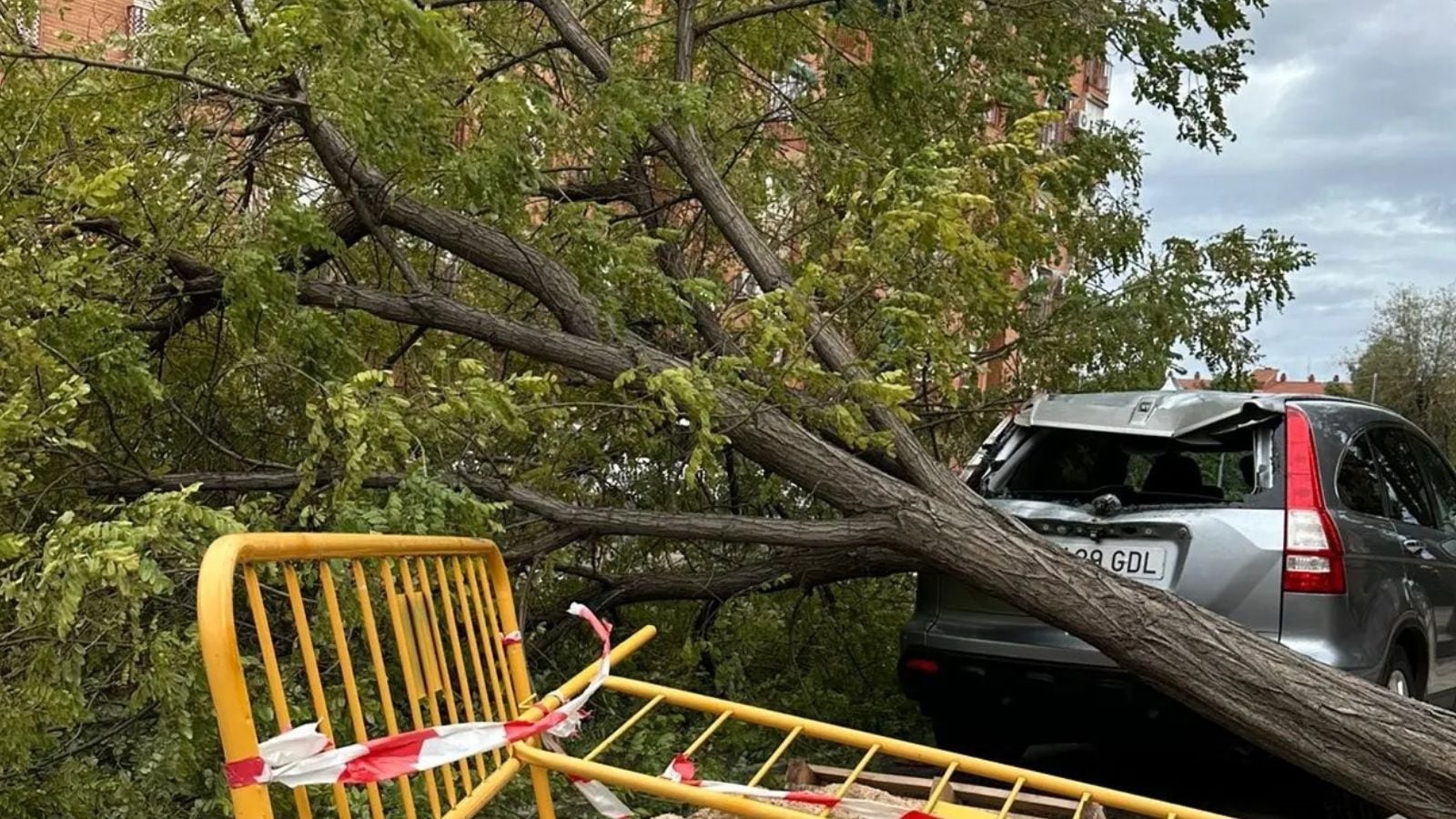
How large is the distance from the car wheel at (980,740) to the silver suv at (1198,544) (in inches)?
0.6

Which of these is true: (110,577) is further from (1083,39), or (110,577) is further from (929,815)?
(1083,39)

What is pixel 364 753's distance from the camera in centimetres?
207

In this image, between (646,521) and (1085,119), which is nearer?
(646,521)

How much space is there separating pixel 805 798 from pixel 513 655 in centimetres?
86

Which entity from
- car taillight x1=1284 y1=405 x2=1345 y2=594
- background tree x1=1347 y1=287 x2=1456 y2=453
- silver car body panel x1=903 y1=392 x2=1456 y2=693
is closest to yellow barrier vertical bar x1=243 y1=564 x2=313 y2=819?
silver car body panel x1=903 y1=392 x2=1456 y2=693

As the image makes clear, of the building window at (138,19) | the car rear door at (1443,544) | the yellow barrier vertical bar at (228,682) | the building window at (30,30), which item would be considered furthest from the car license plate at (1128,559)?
the building window at (30,30)

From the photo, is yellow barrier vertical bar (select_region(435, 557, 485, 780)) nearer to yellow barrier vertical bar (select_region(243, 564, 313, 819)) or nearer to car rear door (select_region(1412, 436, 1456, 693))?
yellow barrier vertical bar (select_region(243, 564, 313, 819))

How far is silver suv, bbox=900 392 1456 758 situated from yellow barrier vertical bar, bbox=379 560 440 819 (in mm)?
3074

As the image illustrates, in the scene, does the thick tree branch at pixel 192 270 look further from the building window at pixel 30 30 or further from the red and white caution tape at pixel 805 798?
the red and white caution tape at pixel 805 798

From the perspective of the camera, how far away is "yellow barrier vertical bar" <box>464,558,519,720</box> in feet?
9.44

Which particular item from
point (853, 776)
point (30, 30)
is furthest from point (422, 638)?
point (30, 30)

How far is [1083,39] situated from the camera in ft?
23.8

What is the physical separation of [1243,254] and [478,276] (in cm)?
438

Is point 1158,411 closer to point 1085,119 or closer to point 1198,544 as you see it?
point 1198,544
